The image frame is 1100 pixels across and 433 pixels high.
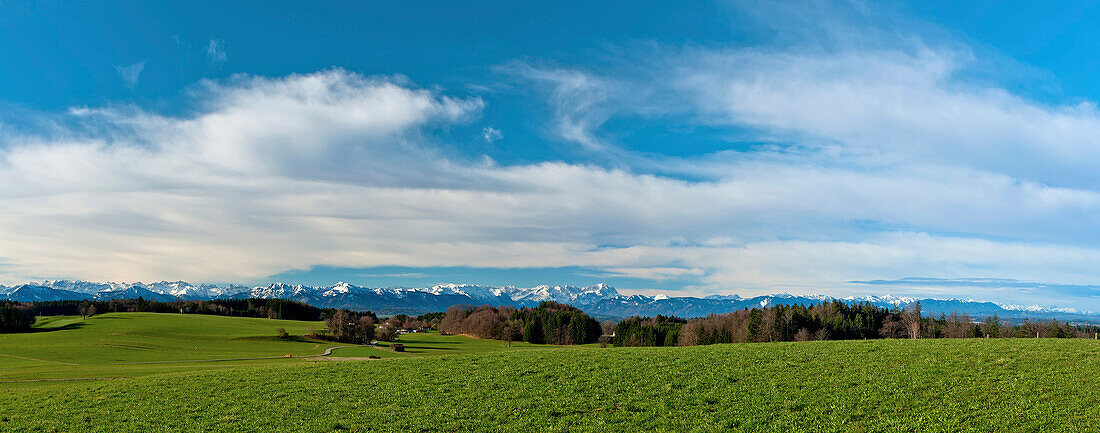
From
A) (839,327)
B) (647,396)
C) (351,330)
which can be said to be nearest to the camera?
(647,396)

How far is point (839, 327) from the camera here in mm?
127812

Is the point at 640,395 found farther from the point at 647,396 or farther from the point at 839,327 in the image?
the point at 839,327

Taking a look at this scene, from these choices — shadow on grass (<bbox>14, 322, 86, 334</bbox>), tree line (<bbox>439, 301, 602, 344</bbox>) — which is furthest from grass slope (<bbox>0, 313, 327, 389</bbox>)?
tree line (<bbox>439, 301, 602, 344</bbox>)

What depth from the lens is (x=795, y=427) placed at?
18875mm

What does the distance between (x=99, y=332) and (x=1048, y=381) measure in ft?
580

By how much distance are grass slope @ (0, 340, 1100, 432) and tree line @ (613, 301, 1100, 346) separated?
87.2m

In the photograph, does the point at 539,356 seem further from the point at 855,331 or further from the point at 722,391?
the point at 855,331

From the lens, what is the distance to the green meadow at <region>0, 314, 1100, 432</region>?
1981cm

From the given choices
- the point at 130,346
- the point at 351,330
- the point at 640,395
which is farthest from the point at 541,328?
the point at 640,395

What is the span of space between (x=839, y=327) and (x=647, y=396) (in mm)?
123023

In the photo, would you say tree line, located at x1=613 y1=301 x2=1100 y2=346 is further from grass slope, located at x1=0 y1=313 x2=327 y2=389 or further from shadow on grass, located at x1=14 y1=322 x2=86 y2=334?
shadow on grass, located at x1=14 y1=322 x2=86 y2=334

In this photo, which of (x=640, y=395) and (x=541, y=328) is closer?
(x=640, y=395)

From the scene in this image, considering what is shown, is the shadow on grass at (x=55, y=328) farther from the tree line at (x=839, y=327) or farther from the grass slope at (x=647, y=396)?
the tree line at (x=839, y=327)

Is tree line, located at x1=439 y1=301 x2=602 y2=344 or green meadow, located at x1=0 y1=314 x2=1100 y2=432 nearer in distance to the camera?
green meadow, located at x1=0 y1=314 x2=1100 y2=432
